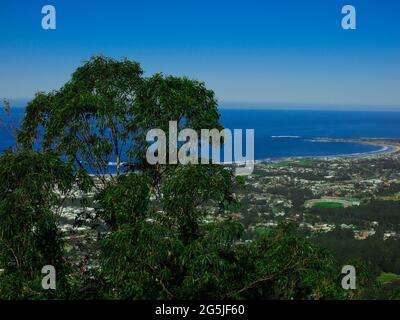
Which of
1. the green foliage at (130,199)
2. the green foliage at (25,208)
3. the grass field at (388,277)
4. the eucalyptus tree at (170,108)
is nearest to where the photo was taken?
the green foliage at (25,208)

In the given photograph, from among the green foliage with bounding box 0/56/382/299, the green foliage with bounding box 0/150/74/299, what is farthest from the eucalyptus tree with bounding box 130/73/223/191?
the green foliage with bounding box 0/150/74/299

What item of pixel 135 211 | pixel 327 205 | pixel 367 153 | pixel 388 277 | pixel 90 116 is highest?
pixel 90 116

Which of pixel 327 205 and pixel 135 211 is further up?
pixel 135 211

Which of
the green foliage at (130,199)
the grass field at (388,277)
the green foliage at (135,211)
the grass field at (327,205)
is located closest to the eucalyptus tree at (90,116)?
the green foliage at (135,211)

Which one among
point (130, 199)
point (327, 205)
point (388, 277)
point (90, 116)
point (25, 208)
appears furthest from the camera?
point (327, 205)

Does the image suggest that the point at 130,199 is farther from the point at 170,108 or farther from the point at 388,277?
the point at 388,277

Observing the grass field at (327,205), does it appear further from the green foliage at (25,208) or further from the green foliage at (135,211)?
the green foliage at (25,208)

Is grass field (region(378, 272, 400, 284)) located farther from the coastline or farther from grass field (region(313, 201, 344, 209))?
the coastline

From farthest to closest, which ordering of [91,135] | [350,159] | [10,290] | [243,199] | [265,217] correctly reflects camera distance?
[350,159]
[243,199]
[265,217]
[91,135]
[10,290]

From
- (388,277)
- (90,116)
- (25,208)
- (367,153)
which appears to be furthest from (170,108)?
(367,153)
